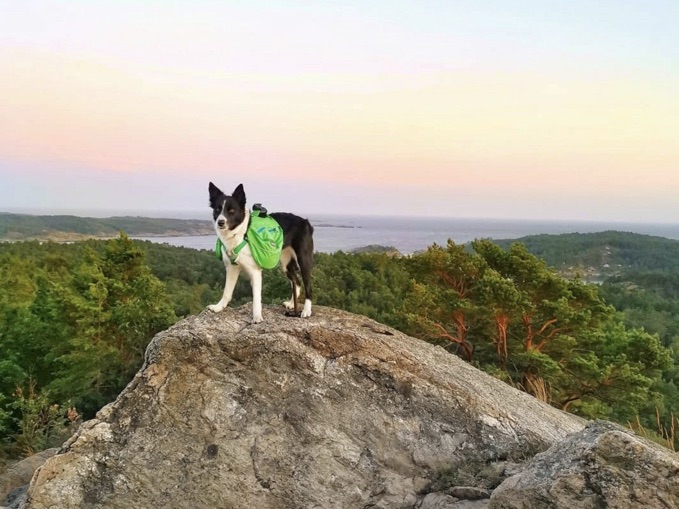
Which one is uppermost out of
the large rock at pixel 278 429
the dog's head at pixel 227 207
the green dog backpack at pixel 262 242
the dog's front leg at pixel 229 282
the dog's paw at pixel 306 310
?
the dog's head at pixel 227 207

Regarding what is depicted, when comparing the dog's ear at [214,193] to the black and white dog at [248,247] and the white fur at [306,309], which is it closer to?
the black and white dog at [248,247]

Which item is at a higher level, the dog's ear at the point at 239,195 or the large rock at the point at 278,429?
the dog's ear at the point at 239,195

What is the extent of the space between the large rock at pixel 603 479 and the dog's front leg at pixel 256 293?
134 inches

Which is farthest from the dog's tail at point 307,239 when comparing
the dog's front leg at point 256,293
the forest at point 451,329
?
the forest at point 451,329

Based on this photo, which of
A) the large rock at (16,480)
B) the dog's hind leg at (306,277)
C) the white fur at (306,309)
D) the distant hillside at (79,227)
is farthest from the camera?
→ the distant hillside at (79,227)

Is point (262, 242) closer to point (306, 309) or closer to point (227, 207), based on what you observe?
point (227, 207)

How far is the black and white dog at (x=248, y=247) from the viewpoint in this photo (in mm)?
5477

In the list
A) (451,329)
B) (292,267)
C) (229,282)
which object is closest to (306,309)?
(292,267)

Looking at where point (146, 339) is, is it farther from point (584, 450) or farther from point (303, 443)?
point (584, 450)

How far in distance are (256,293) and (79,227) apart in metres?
97.4

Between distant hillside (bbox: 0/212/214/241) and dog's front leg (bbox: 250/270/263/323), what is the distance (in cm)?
7740

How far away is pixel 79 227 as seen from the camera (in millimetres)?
89688

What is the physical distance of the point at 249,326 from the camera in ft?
19.6

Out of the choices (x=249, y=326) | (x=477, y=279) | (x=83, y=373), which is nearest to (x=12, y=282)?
(x=83, y=373)
